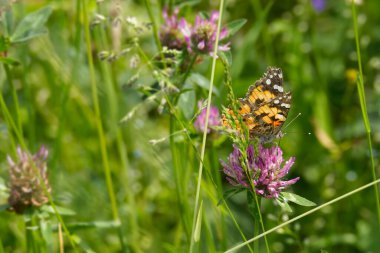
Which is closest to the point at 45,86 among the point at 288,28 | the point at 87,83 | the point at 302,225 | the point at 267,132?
the point at 87,83

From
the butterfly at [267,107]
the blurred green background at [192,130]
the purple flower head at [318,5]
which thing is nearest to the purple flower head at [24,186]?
the blurred green background at [192,130]

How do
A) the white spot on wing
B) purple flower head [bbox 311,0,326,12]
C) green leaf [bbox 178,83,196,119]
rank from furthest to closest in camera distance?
1. purple flower head [bbox 311,0,326,12]
2. green leaf [bbox 178,83,196,119]
3. the white spot on wing

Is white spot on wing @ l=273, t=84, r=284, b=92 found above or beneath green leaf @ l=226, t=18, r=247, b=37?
beneath

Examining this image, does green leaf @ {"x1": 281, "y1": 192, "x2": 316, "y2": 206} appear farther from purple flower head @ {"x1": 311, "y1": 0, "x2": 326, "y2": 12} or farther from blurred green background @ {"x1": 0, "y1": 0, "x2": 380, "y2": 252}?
purple flower head @ {"x1": 311, "y1": 0, "x2": 326, "y2": 12}

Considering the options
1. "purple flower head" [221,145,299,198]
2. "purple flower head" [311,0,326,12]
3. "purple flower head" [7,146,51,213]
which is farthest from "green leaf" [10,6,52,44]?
"purple flower head" [311,0,326,12]

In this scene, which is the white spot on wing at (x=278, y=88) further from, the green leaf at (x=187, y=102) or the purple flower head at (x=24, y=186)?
the purple flower head at (x=24, y=186)

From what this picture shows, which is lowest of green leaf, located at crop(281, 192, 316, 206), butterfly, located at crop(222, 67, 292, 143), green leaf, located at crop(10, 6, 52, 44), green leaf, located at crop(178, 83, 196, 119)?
green leaf, located at crop(281, 192, 316, 206)

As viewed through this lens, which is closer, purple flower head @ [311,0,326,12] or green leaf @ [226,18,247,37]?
green leaf @ [226,18,247,37]
